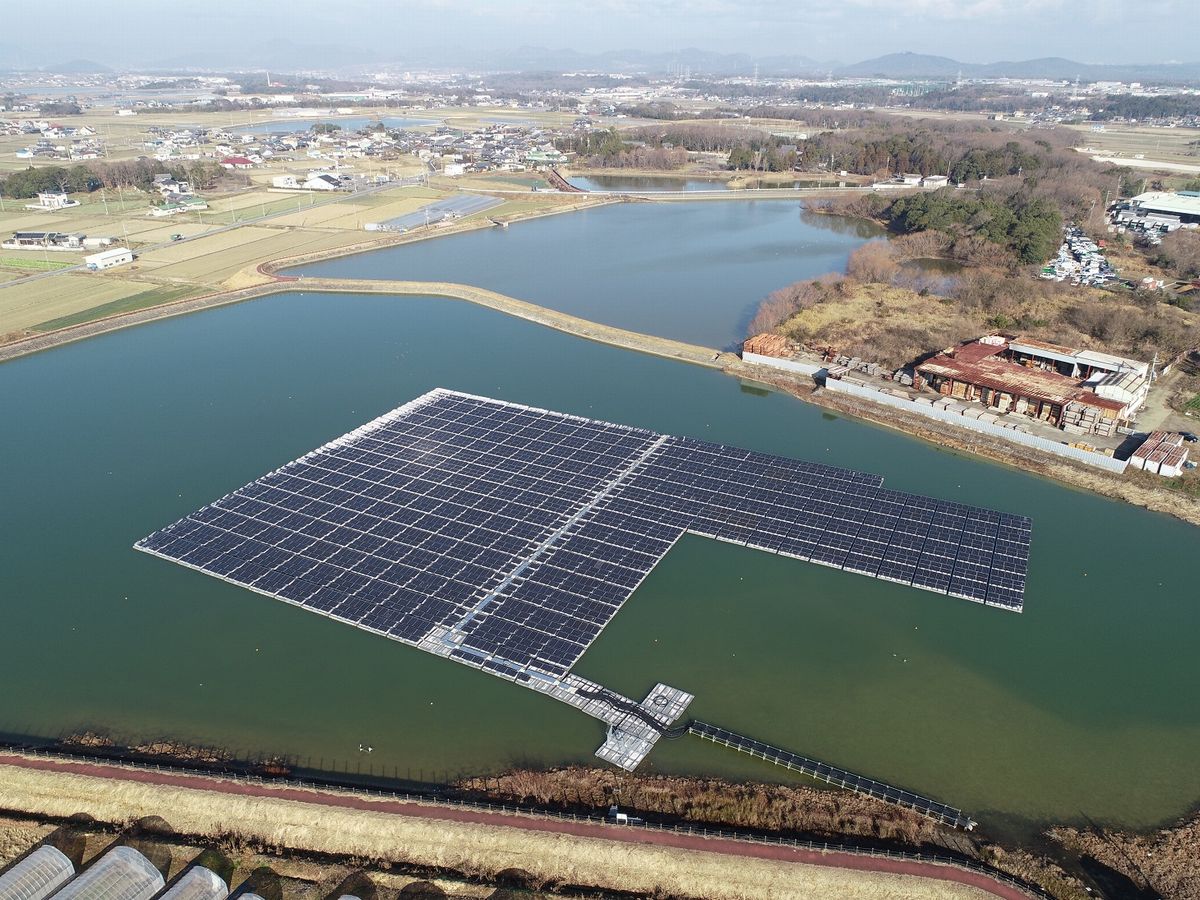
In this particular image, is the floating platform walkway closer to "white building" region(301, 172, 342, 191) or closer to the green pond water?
the green pond water

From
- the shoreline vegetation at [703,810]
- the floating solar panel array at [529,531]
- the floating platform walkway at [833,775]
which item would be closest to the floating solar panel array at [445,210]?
the floating solar panel array at [529,531]

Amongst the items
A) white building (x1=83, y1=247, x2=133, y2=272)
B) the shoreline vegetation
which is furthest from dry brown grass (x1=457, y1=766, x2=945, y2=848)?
white building (x1=83, y1=247, x2=133, y2=272)

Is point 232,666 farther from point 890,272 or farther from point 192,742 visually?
point 890,272

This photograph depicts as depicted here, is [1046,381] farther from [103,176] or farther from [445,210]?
[103,176]

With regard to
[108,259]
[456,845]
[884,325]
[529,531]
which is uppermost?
[884,325]

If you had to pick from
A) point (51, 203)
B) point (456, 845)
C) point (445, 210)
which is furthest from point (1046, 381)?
point (51, 203)
